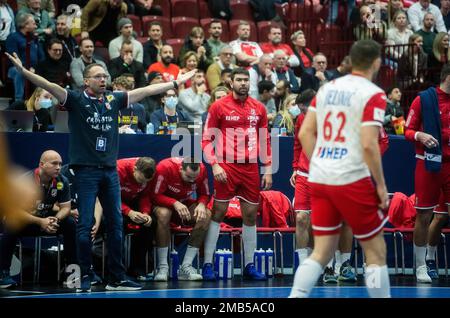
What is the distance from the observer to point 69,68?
46.1ft

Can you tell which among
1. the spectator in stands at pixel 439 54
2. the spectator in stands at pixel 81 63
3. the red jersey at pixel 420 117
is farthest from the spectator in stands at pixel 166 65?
the red jersey at pixel 420 117

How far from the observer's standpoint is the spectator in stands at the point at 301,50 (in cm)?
1633

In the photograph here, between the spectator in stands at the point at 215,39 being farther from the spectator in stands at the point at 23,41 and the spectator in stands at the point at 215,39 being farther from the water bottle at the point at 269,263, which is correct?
the water bottle at the point at 269,263

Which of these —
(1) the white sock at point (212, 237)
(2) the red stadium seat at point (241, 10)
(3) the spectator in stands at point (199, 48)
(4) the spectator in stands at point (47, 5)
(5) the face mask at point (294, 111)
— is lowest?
(1) the white sock at point (212, 237)

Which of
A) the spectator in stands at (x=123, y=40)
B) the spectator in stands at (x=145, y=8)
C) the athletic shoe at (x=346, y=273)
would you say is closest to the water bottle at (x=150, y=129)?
the spectator in stands at (x=123, y=40)

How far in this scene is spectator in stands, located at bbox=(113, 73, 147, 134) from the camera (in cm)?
1231

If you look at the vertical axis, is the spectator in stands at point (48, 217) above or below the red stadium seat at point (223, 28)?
below

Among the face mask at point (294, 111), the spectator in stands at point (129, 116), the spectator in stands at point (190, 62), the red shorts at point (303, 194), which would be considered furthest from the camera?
the spectator in stands at point (190, 62)

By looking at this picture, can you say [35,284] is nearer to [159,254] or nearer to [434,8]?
[159,254]

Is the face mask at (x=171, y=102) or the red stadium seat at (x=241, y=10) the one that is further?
the red stadium seat at (x=241, y=10)

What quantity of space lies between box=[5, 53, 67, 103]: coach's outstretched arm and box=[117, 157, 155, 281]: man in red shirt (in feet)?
5.01

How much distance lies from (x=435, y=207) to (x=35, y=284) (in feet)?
15.0

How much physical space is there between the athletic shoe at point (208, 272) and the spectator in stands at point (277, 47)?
5754 millimetres

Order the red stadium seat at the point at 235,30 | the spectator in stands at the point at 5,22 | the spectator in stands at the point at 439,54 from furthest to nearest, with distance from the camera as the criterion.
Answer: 1. the red stadium seat at the point at 235,30
2. the spectator in stands at the point at 439,54
3. the spectator in stands at the point at 5,22
